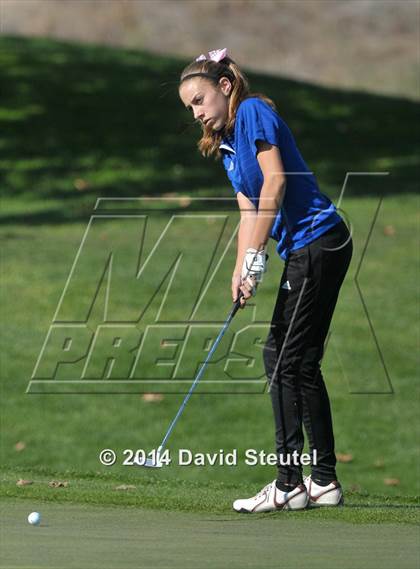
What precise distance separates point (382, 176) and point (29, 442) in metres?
10.5

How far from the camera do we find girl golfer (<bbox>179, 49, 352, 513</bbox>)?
6.03 meters

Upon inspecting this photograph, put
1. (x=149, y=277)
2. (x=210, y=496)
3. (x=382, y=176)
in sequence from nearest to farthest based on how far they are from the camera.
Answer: (x=210, y=496), (x=149, y=277), (x=382, y=176)

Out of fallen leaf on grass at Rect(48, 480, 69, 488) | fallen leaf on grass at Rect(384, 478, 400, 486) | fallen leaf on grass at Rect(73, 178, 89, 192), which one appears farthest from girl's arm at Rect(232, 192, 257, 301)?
fallen leaf on grass at Rect(73, 178, 89, 192)

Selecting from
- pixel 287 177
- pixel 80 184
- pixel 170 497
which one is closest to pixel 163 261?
pixel 80 184

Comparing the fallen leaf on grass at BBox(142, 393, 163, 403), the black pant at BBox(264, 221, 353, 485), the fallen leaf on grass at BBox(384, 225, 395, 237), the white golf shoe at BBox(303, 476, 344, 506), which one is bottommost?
the fallen leaf on grass at BBox(384, 225, 395, 237)

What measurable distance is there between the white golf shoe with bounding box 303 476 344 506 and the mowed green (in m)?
0.29

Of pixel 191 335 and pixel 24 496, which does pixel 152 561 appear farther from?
pixel 191 335

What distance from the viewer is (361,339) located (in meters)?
14.6

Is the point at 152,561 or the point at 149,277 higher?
the point at 152,561

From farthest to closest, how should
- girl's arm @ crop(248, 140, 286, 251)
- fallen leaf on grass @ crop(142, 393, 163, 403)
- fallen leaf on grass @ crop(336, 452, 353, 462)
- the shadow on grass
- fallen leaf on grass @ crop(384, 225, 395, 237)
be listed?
1. the shadow on grass
2. fallen leaf on grass @ crop(384, 225, 395, 237)
3. fallen leaf on grass @ crop(142, 393, 163, 403)
4. fallen leaf on grass @ crop(336, 452, 353, 462)
5. girl's arm @ crop(248, 140, 286, 251)

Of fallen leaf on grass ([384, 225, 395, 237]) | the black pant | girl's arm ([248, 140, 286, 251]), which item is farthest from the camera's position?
fallen leaf on grass ([384, 225, 395, 237])

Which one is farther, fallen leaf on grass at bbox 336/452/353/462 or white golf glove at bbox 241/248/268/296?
fallen leaf on grass at bbox 336/452/353/462

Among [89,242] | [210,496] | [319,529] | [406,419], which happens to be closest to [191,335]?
[406,419]

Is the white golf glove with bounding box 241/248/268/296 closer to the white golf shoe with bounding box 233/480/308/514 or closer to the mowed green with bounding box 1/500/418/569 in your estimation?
the white golf shoe with bounding box 233/480/308/514
